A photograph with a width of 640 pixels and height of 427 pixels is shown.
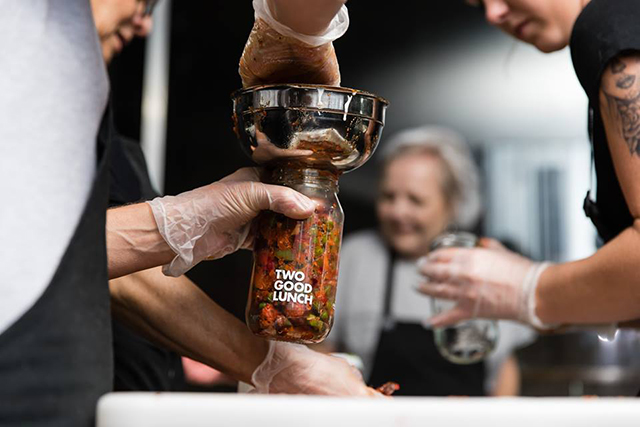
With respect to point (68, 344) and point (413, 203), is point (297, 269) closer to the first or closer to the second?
point (68, 344)

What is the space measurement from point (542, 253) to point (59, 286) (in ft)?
9.69

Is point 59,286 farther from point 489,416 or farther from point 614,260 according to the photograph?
point 614,260

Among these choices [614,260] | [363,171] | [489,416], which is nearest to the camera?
[489,416]

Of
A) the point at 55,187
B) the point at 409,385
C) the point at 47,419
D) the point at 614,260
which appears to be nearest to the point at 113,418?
the point at 47,419

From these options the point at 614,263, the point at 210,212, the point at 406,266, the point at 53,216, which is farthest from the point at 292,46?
the point at 406,266

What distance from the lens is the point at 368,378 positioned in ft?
8.18

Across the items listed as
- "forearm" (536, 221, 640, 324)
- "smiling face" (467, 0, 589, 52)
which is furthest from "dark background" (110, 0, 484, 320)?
"forearm" (536, 221, 640, 324)

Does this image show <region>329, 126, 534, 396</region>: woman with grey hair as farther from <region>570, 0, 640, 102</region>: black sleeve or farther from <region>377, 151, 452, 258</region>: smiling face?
<region>570, 0, 640, 102</region>: black sleeve

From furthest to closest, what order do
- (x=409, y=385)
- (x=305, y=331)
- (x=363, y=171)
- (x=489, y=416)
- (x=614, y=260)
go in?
1. (x=363, y=171)
2. (x=409, y=385)
3. (x=614, y=260)
4. (x=305, y=331)
5. (x=489, y=416)

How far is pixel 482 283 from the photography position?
1.45m

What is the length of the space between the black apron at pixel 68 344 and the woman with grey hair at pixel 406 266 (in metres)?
1.89

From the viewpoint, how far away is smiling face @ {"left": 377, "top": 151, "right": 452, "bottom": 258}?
263 cm

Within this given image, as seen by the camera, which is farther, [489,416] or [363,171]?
[363,171]

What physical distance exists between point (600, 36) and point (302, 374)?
0.58m
